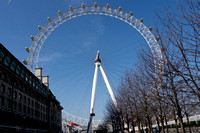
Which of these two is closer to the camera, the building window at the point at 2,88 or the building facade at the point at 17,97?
the building window at the point at 2,88

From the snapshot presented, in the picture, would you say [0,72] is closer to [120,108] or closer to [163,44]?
[120,108]

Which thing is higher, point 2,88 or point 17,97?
point 2,88

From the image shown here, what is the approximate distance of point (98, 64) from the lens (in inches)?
2554

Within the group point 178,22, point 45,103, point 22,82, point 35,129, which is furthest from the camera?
point 45,103

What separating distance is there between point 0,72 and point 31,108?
18451mm

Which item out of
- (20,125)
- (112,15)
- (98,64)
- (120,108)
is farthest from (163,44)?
(98,64)

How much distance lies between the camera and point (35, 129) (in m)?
51.0

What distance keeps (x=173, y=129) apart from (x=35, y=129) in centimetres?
3983

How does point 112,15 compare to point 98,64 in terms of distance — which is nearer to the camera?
point 112,15

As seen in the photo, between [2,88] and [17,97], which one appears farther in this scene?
[17,97]

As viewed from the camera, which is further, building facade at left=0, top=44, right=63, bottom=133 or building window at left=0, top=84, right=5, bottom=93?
building facade at left=0, top=44, right=63, bottom=133

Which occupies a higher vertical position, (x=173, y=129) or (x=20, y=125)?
(x=20, y=125)

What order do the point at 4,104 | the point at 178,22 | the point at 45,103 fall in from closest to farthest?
1. the point at 178,22
2. the point at 4,104
3. the point at 45,103

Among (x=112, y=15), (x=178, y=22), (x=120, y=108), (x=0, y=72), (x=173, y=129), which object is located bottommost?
(x=173, y=129)
